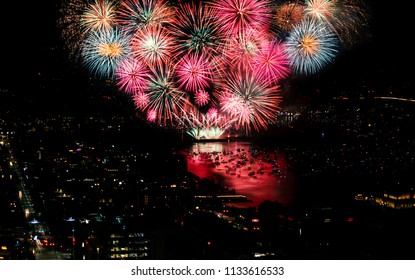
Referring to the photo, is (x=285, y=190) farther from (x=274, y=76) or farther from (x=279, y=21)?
(x=279, y=21)

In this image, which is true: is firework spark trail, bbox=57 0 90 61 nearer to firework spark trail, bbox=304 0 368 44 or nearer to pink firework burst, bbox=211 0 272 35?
pink firework burst, bbox=211 0 272 35

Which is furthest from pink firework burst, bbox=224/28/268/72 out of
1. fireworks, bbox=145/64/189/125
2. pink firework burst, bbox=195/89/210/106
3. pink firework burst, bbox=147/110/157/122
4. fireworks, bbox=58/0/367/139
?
pink firework burst, bbox=147/110/157/122

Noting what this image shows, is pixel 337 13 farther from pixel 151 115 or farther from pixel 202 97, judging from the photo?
pixel 151 115

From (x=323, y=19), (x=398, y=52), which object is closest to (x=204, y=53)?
(x=323, y=19)

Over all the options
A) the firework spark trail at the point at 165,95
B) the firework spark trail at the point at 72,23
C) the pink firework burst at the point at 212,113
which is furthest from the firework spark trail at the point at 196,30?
the firework spark trail at the point at 72,23

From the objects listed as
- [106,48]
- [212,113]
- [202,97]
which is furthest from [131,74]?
[212,113]

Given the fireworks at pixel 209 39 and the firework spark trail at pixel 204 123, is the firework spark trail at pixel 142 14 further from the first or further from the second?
the firework spark trail at pixel 204 123
